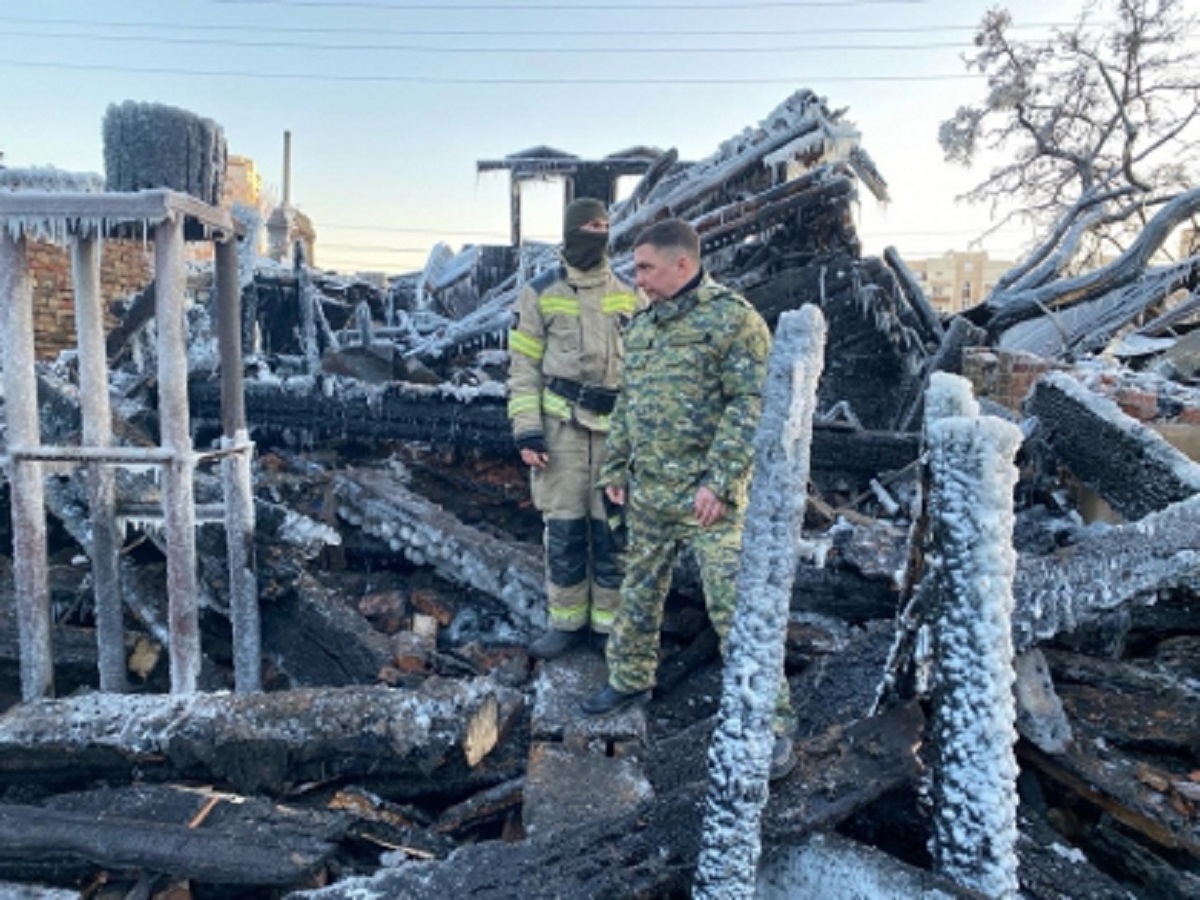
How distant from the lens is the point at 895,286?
6715 mm

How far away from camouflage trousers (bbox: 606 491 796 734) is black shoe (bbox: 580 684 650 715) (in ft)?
0.09

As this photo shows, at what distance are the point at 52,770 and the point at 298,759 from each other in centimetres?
83

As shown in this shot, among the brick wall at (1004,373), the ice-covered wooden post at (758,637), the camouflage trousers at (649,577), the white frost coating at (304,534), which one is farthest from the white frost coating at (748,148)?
the ice-covered wooden post at (758,637)

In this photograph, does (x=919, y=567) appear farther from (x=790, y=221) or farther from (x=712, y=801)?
(x=790, y=221)

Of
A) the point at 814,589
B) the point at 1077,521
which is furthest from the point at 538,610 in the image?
the point at 1077,521

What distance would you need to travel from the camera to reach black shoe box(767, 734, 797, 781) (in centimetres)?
205

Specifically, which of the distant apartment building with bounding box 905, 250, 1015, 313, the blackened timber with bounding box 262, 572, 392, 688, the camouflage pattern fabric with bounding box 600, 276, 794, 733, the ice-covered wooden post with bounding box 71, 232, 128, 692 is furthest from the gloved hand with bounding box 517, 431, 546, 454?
the distant apartment building with bounding box 905, 250, 1015, 313

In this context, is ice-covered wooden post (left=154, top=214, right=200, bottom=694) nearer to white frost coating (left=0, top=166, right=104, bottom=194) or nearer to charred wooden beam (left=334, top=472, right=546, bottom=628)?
white frost coating (left=0, top=166, right=104, bottom=194)

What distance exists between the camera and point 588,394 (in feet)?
11.0

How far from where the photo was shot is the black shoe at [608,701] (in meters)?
2.89

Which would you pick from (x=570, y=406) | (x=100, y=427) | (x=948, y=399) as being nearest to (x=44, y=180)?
(x=100, y=427)

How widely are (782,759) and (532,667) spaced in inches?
67.2

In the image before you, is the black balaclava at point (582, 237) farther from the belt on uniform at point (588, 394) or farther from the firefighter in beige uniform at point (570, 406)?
the belt on uniform at point (588, 394)

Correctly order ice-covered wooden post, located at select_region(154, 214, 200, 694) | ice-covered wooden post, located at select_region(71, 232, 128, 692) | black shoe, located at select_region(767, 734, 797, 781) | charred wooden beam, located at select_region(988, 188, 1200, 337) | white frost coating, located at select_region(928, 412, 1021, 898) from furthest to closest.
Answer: charred wooden beam, located at select_region(988, 188, 1200, 337)
ice-covered wooden post, located at select_region(71, 232, 128, 692)
ice-covered wooden post, located at select_region(154, 214, 200, 694)
black shoe, located at select_region(767, 734, 797, 781)
white frost coating, located at select_region(928, 412, 1021, 898)
